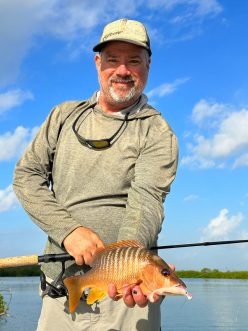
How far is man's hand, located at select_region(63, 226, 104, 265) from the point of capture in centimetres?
361

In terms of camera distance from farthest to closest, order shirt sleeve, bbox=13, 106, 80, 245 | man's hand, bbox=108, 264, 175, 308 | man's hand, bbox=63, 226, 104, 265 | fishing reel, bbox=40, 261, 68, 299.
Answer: fishing reel, bbox=40, 261, 68, 299 → shirt sleeve, bbox=13, 106, 80, 245 → man's hand, bbox=63, 226, 104, 265 → man's hand, bbox=108, 264, 175, 308

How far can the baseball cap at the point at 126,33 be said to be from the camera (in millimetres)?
4098

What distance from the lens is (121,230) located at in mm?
3729

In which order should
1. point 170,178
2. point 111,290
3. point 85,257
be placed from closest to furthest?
point 111,290
point 85,257
point 170,178

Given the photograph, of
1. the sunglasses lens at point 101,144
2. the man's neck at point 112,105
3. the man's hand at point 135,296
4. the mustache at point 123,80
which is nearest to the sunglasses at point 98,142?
the sunglasses lens at point 101,144

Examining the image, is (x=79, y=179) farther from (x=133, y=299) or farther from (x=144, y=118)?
(x=133, y=299)

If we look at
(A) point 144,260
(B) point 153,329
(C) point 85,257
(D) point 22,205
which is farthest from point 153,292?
(D) point 22,205

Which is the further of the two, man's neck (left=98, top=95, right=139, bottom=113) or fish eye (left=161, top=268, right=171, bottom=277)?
man's neck (left=98, top=95, right=139, bottom=113)

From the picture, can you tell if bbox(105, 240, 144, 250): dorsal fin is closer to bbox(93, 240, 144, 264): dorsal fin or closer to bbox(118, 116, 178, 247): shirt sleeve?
bbox(93, 240, 144, 264): dorsal fin

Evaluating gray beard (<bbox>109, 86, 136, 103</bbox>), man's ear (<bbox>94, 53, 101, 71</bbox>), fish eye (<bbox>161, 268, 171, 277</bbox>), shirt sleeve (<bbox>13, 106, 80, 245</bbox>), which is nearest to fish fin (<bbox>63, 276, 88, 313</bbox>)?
shirt sleeve (<bbox>13, 106, 80, 245</bbox>)

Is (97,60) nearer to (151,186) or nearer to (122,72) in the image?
(122,72)

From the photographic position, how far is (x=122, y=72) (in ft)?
13.5

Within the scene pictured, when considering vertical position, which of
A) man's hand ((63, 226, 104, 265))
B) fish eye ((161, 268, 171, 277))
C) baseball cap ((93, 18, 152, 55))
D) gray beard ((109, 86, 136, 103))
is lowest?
fish eye ((161, 268, 171, 277))

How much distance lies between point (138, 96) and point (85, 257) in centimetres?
130
